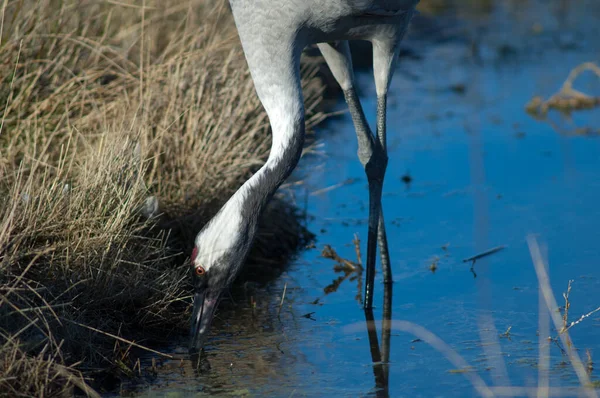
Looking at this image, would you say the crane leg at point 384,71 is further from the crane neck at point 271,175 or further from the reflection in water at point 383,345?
the crane neck at point 271,175

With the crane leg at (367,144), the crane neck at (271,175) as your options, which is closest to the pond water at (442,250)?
the crane leg at (367,144)

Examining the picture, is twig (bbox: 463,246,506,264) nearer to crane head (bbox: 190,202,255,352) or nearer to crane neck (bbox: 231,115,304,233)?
crane neck (bbox: 231,115,304,233)

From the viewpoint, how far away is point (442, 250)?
20.2 ft

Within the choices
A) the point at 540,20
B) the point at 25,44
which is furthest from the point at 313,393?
the point at 540,20

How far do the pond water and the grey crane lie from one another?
Result: 352 millimetres

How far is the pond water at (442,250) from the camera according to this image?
4559mm

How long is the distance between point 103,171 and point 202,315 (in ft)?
2.97

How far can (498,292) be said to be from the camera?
17.8ft

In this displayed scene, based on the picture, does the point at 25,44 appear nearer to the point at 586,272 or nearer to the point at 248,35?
the point at 248,35

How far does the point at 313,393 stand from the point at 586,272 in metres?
1.96

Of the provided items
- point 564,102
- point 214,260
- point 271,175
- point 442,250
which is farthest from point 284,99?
point 564,102

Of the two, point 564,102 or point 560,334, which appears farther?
point 564,102

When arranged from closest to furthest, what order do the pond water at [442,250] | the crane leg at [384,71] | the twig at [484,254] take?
the pond water at [442,250]
the crane leg at [384,71]
the twig at [484,254]

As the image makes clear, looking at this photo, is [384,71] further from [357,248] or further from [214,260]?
[214,260]
